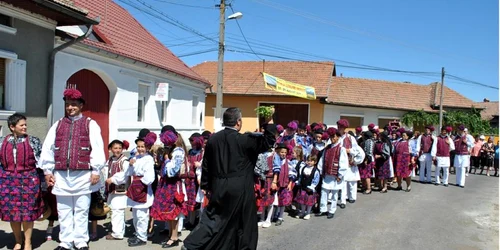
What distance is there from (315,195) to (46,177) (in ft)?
15.3

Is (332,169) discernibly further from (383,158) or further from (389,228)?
(383,158)

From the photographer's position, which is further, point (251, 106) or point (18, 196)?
point (251, 106)

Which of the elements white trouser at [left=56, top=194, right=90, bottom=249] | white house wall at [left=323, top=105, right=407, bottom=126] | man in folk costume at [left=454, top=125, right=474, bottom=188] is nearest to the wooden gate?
white trouser at [left=56, top=194, right=90, bottom=249]

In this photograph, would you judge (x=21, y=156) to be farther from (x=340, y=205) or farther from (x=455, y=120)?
(x=455, y=120)

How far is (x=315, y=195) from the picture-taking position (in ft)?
24.2

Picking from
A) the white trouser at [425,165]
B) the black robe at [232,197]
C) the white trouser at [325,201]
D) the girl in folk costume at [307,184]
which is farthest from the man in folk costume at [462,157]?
the black robe at [232,197]

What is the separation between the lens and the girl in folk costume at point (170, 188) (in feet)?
16.9

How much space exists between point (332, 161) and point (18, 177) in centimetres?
523

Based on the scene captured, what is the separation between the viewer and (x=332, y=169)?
7.43 meters

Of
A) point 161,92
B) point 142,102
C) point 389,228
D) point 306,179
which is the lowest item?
point 389,228

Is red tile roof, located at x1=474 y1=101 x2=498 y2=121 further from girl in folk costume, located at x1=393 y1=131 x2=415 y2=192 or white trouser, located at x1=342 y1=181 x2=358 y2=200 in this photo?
white trouser, located at x1=342 y1=181 x2=358 y2=200

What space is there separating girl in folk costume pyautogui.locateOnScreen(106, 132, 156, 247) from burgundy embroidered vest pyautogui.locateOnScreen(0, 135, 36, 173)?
1.13m

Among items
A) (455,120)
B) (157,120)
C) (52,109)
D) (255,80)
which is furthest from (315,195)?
(455,120)

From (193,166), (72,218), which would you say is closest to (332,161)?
(193,166)
